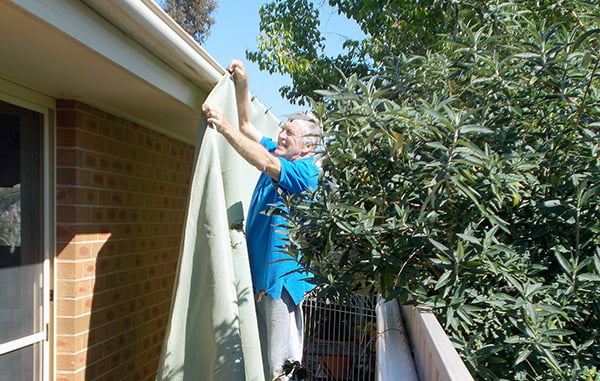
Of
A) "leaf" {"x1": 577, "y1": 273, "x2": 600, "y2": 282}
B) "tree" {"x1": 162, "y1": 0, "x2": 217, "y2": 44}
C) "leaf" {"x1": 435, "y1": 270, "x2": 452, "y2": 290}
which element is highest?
"tree" {"x1": 162, "y1": 0, "x2": 217, "y2": 44}

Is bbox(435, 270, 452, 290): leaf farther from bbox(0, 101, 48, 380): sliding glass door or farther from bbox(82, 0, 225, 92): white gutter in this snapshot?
bbox(0, 101, 48, 380): sliding glass door

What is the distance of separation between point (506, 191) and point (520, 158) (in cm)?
12

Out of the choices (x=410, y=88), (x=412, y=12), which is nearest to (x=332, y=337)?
(x=412, y=12)

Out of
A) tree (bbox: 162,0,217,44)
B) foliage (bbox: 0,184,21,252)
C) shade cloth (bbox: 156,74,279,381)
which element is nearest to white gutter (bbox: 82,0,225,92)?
shade cloth (bbox: 156,74,279,381)

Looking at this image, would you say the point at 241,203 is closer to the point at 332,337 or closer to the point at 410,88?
the point at 410,88

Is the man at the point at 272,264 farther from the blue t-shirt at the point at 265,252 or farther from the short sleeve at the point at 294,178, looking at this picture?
the short sleeve at the point at 294,178

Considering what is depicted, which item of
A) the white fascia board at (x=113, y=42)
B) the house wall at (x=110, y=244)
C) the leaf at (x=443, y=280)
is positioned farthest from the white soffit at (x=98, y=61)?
the leaf at (x=443, y=280)

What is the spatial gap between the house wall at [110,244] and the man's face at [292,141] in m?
1.03

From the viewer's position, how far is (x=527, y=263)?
1.88 meters

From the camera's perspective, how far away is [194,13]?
35875 millimetres

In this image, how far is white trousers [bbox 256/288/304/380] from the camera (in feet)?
11.9

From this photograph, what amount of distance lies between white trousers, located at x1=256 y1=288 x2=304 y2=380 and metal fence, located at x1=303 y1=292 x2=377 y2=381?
7.82ft

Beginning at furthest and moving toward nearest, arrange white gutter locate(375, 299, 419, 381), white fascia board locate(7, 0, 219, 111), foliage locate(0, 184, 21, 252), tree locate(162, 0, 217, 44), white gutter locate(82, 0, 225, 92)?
1. tree locate(162, 0, 217, 44)
2. foliage locate(0, 184, 21, 252)
3. white gutter locate(375, 299, 419, 381)
4. white gutter locate(82, 0, 225, 92)
5. white fascia board locate(7, 0, 219, 111)

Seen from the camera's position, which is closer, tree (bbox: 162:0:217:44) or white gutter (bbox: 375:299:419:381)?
white gutter (bbox: 375:299:419:381)
